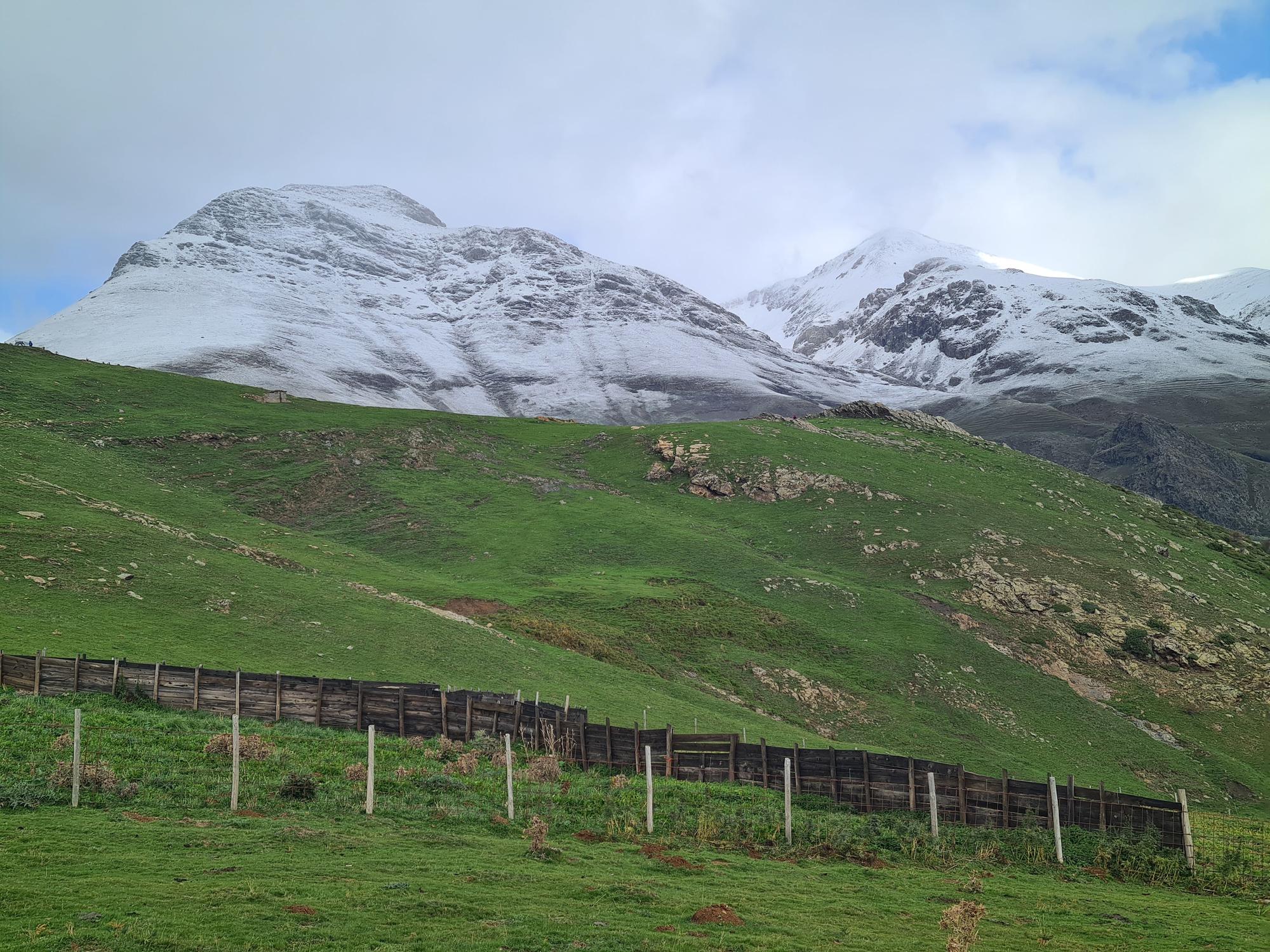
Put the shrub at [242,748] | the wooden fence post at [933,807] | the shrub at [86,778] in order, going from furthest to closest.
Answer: the shrub at [242,748], the wooden fence post at [933,807], the shrub at [86,778]

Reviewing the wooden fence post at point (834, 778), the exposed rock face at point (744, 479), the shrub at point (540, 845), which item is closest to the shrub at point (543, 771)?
the shrub at point (540, 845)

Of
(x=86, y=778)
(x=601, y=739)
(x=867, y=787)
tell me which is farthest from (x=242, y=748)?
(x=867, y=787)

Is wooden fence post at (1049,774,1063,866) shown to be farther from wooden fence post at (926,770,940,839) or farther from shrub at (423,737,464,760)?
shrub at (423,737,464,760)

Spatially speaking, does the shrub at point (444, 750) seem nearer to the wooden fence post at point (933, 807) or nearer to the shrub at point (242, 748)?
the shrub at point (242, 748)

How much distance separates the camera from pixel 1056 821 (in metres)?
22.4

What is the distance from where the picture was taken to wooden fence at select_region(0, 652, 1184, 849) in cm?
2350

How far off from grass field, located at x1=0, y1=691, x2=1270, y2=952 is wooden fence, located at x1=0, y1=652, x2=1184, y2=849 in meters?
0.86

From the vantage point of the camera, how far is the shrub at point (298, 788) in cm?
2209

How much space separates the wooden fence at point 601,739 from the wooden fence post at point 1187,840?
206 mm

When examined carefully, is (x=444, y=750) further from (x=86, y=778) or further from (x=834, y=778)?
(x=834, y=778)

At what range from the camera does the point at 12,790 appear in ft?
62.5

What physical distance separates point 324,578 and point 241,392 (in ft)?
208

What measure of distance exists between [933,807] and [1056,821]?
10.6ft

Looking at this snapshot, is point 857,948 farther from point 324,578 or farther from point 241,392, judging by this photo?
point 241,392
